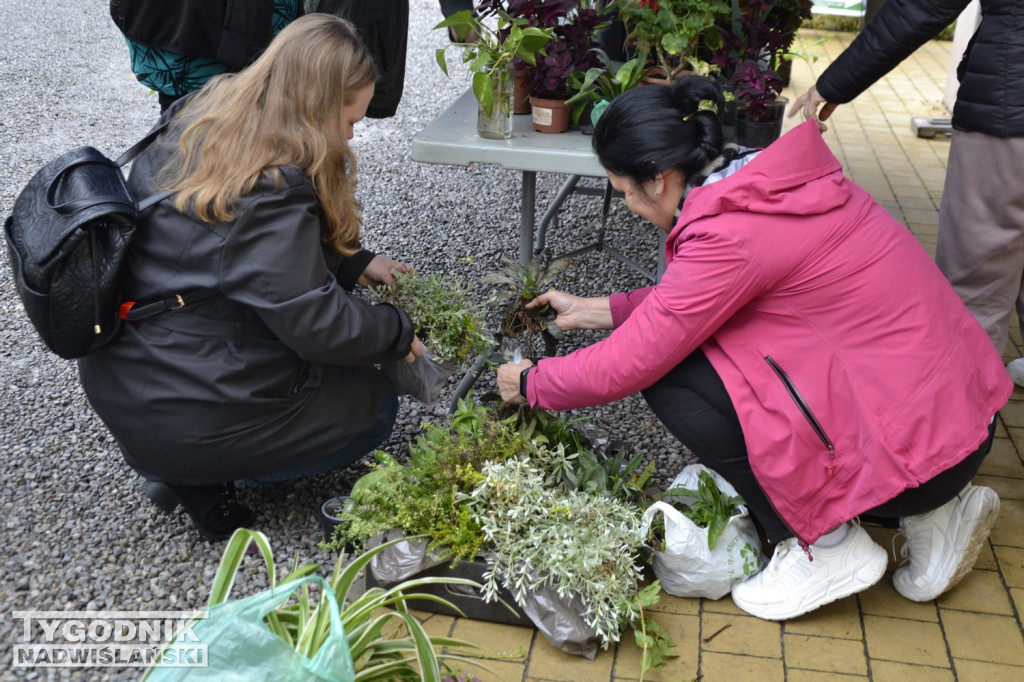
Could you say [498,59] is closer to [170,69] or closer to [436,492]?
[170,69]

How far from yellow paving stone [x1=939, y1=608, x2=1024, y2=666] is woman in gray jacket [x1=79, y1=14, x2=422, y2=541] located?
62.1 inches

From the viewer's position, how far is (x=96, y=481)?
2.95 m

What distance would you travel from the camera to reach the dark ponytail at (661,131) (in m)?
2.19

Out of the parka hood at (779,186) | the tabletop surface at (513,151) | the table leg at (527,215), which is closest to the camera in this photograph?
the parka hood at (779,186)

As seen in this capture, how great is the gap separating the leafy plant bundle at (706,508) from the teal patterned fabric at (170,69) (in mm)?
2088

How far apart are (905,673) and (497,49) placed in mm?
2162

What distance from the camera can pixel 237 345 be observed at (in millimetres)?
2350

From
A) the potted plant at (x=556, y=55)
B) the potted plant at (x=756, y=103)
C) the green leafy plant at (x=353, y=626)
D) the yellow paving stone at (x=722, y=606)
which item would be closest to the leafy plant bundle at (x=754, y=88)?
the potted plant at (x=756, y=103)

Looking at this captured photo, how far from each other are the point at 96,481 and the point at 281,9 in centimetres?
180

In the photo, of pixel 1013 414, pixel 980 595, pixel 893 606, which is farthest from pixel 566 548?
pixel 1013 414

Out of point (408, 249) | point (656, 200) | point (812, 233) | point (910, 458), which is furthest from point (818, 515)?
point (408, 249)

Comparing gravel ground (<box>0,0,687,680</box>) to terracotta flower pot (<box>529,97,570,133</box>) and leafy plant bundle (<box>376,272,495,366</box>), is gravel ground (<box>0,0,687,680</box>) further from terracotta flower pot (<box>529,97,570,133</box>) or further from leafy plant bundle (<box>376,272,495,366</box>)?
terracotta flower pot (<box>529,97,570,133</box>)

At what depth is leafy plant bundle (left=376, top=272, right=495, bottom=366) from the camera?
2.75 m

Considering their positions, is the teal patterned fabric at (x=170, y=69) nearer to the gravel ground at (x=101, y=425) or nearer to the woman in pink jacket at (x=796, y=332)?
the gravel ground at (x=101, y=425)
